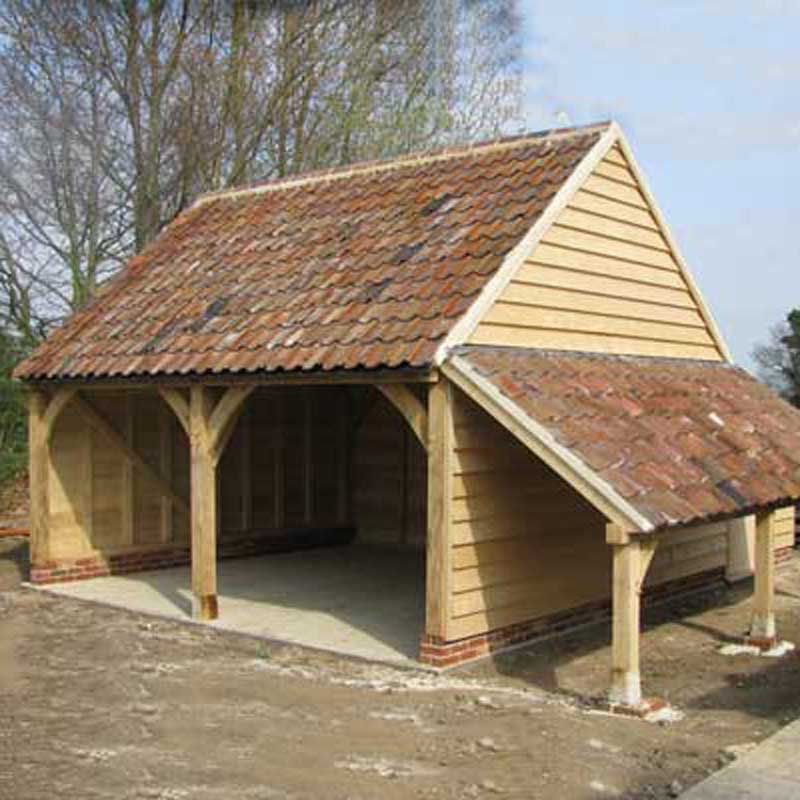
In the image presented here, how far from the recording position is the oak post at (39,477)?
12.4m

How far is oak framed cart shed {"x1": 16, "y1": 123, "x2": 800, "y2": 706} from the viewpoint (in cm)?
857

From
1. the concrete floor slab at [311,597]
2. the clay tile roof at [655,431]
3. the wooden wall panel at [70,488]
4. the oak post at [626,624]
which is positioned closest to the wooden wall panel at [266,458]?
the concrete floor slab at [311,597]

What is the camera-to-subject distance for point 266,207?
13.2m

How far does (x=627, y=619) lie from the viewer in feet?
25.3

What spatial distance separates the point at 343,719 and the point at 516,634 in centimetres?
249

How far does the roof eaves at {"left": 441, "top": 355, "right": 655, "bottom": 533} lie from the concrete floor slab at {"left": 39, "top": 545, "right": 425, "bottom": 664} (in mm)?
2165

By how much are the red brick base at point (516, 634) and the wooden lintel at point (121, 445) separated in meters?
5.34

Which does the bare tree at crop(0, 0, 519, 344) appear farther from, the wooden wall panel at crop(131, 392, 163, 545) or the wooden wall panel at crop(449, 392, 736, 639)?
the wooden wall panel at crop(449, 392, 736, 639)

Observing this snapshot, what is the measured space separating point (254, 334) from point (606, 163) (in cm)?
369

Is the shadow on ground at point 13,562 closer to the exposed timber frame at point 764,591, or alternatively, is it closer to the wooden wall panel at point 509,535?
the wooden wall panel at point 509,535

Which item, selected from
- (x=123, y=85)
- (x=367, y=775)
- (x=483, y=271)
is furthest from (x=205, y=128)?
(x=367, y=775)

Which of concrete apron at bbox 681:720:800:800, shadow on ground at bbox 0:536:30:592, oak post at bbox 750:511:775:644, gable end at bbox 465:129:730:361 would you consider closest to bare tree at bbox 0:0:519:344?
shadow on ground at bbox 0:536:30:592

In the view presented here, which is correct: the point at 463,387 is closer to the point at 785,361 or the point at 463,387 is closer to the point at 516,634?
the point at 516,634

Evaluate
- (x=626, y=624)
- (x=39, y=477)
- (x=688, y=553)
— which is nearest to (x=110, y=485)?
(x=39, y=477)
